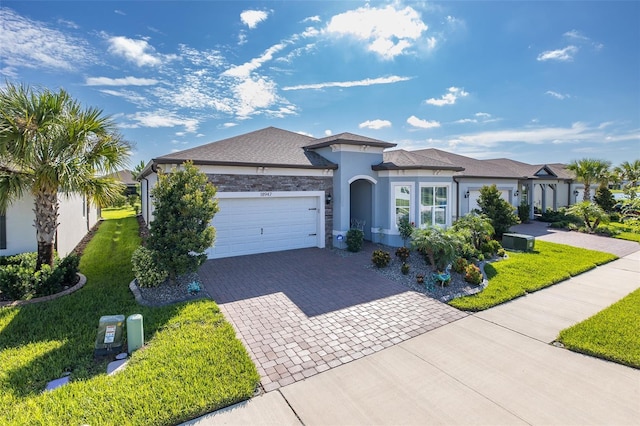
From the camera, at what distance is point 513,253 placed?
44.1ft

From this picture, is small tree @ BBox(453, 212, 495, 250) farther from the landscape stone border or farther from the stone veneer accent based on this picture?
the landscape stone border

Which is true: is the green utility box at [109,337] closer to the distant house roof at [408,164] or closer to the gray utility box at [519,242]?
the distant house roof at [408,164]

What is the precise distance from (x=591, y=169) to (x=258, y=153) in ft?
89.2

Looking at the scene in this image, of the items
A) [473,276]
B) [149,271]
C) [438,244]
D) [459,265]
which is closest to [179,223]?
[149,271]

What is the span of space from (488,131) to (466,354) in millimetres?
24279

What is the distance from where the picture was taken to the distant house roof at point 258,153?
11031 mm

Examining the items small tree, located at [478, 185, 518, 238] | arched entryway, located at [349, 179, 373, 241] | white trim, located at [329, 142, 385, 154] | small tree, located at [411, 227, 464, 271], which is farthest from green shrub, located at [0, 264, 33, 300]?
small tree, located at [478, 185, 518, 238]

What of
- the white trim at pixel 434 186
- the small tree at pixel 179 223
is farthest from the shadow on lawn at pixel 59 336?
the white trim at pixel 434 186

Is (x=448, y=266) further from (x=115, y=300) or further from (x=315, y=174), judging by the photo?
(x=115, y=300)

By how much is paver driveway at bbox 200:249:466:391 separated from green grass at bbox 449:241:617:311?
1.36 metres

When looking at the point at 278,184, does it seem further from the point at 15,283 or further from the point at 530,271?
the point at 530,271

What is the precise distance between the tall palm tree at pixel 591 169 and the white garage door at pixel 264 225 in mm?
24524

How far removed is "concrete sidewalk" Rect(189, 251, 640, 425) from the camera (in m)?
3.96

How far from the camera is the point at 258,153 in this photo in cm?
1285
